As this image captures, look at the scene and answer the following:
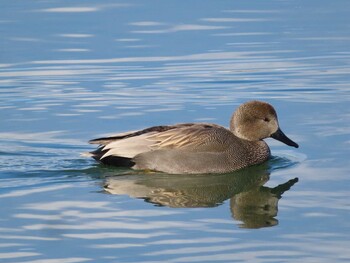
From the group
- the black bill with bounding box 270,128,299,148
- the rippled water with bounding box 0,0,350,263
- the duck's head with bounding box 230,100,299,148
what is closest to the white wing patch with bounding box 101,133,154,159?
the rippled water with bounding box 0,0,350,263

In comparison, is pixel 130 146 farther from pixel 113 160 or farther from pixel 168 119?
pixel 168 119

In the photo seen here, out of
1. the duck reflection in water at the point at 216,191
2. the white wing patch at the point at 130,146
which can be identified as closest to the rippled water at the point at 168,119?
the duck reflection in water at the point at 216,191

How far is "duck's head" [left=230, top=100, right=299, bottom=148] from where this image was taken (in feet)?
44.6

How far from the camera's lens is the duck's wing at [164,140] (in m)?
13.0

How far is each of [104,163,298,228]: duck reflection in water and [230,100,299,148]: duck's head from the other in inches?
15.4

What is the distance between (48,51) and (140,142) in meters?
6.63

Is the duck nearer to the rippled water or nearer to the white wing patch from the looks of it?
the white wing patch

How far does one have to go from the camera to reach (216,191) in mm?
12320

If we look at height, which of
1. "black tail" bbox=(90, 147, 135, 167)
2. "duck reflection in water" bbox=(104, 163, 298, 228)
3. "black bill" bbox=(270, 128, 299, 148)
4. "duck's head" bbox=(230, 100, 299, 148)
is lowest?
"duck reflection in water" bbox=(104, 163, 298, 228)

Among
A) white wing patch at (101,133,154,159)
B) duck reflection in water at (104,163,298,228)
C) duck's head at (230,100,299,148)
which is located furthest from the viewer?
duck's head at (230,100,299,148)

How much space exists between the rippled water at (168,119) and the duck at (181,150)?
15 cm

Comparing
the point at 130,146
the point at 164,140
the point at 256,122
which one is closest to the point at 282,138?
the point at 256,122

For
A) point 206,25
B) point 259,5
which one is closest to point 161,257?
point 206,25

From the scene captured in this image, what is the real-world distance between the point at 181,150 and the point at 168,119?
2052 mm
